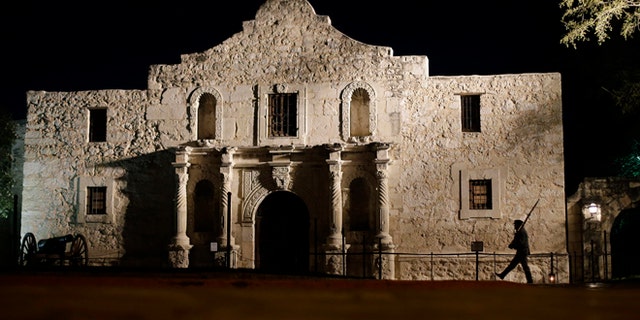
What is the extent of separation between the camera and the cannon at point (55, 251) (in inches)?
768

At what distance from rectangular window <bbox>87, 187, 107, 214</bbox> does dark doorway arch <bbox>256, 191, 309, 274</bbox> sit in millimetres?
4894

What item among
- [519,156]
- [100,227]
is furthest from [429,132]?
[100,227]

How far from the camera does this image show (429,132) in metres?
21.1

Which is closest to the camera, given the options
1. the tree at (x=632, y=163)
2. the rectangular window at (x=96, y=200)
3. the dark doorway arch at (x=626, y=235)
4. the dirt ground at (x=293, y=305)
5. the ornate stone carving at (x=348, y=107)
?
the dirt ground at (x=293, y=305)

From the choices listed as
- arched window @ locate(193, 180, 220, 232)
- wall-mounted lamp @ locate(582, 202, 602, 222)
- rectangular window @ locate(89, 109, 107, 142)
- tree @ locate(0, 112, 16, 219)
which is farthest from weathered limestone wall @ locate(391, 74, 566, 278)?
tree @ locate(0, 112, 16, 219)

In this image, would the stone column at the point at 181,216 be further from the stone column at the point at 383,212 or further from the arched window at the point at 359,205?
the stone column at the point at 383,212

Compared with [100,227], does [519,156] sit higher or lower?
higher

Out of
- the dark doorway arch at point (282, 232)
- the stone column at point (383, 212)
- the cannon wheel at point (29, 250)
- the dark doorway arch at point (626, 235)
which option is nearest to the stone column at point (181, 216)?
the dark doorway arch at point (282, 232)

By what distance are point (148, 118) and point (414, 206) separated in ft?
27.8

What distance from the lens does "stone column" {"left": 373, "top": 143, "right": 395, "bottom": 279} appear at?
66.0 feet

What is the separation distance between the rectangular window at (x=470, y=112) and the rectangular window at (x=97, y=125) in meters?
11.1

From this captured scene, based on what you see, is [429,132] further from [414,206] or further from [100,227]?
[100,227]

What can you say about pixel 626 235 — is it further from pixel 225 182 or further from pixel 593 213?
pixel 225 182

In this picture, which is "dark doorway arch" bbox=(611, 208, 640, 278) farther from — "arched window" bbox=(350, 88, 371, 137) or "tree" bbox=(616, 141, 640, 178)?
"arched window" bbox=(350, 88, 371, 137)
